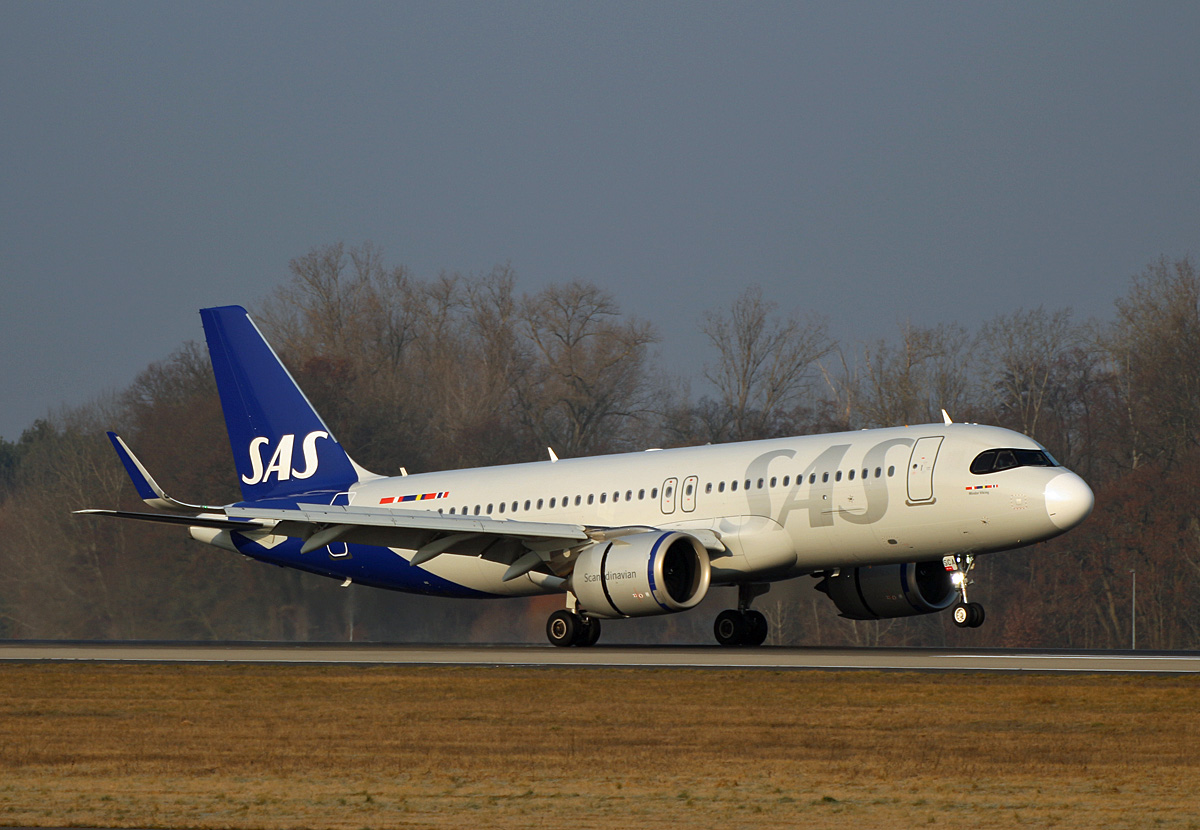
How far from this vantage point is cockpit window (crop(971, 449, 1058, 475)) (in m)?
26.7

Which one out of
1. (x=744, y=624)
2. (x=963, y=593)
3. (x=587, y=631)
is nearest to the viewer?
(x=963, y=593)

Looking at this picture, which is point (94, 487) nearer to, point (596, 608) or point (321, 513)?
point (321, 513)

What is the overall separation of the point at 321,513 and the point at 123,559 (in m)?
23.4

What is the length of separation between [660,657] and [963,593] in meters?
5.81

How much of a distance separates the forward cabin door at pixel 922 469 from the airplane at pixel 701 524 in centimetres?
4

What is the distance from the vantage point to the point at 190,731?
15984mm

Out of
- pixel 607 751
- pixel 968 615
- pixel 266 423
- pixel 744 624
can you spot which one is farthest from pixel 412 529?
pixel 607 751

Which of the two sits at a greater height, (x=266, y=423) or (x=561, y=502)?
(x=266, y=423)

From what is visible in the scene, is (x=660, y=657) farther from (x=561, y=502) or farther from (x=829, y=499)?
(x=561, y=502)

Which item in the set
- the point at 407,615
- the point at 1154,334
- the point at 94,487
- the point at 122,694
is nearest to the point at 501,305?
the point at 94,487

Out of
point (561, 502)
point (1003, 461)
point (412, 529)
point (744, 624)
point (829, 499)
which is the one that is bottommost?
point (744, 624)

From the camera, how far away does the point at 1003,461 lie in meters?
26.8

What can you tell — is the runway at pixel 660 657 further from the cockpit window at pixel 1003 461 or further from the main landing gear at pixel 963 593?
the cockpit window at pixel 1003 461

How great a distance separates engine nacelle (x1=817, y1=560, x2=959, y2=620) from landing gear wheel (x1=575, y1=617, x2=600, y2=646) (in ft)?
16.2
